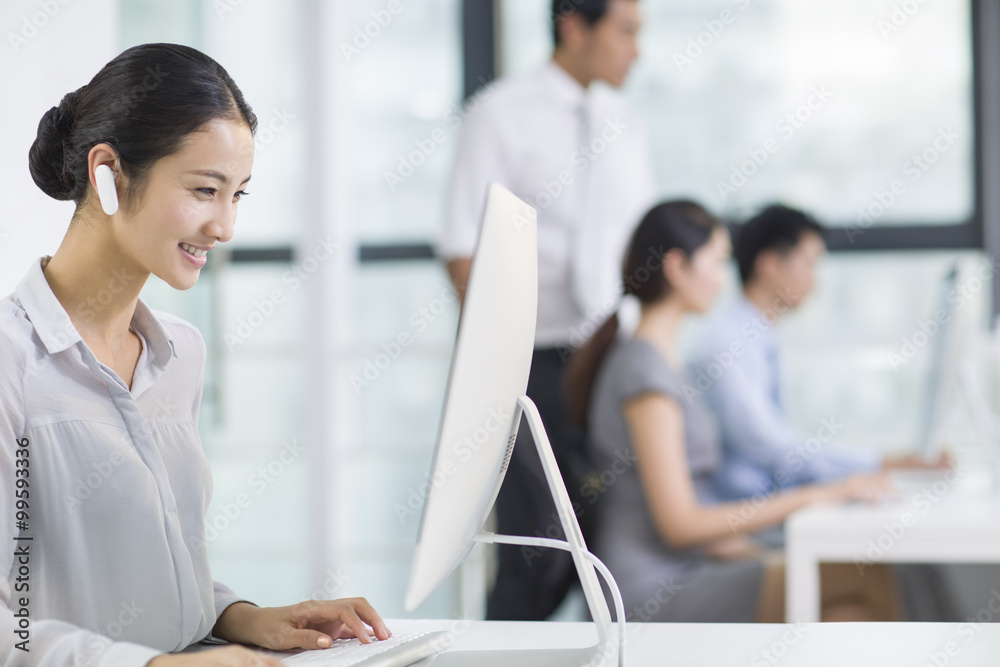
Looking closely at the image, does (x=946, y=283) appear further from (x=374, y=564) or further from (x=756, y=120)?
(x=374, y=564)

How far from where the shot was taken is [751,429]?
2.38 meters

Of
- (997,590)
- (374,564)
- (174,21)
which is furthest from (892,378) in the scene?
(174,21)

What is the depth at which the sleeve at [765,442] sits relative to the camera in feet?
7.75

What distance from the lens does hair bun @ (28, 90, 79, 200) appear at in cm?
80

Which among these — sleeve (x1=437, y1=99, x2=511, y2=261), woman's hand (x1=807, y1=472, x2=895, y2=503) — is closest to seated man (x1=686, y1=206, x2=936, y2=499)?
woman's hand (x1=807, y1=472, x2=895, y2=503)

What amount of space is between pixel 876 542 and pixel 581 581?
1.15 meters

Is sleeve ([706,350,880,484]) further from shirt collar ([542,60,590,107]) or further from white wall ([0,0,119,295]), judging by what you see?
white wall ([0,0,119,295])

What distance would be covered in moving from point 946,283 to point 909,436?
100 centimetres
